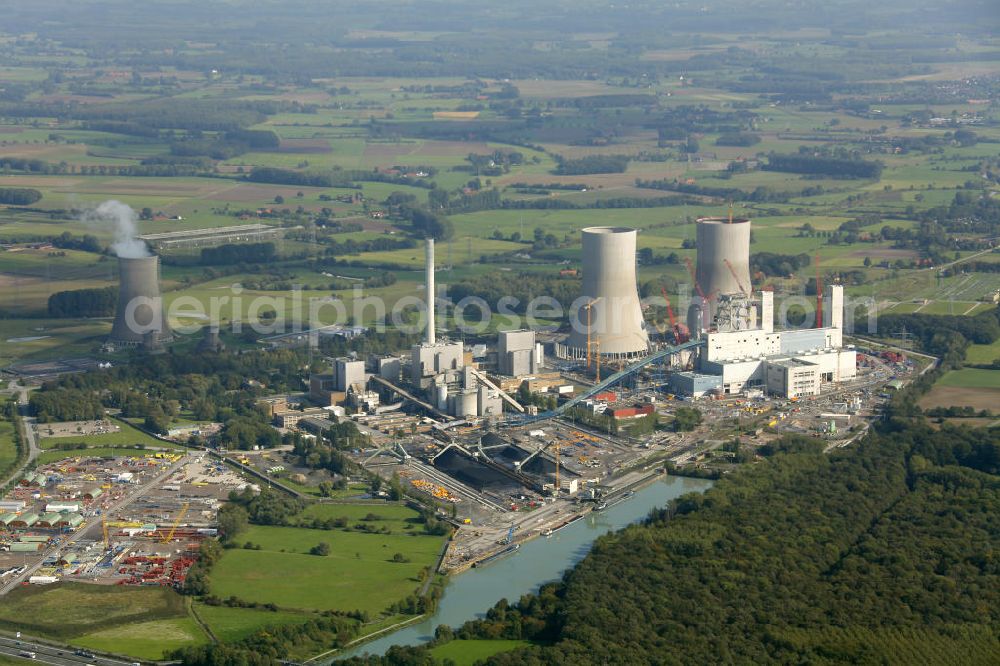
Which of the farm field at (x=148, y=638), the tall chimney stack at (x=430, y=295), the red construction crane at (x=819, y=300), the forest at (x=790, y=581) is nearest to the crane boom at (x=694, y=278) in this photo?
the red construction crane at (x=819, y=300)

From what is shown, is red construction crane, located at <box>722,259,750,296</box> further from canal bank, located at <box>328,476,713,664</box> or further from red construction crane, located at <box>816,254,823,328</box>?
canal bank, located at <box>328,476,713,664</box>

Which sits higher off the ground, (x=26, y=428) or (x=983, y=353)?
(x=983, y=353)

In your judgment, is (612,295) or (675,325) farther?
(675,325)

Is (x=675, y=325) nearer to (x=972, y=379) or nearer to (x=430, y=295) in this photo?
(x=430, y=295)

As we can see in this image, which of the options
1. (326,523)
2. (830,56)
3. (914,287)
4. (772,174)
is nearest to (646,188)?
(772,174)

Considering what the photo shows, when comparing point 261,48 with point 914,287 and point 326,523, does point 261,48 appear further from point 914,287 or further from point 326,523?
point 326,523

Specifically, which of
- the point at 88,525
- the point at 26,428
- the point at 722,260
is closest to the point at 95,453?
the point at 26,428

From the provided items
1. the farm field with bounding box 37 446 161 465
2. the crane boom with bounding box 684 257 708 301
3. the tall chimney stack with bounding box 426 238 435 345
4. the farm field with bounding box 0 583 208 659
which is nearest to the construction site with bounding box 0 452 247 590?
the farm field with bounding box 37 446 161 465
